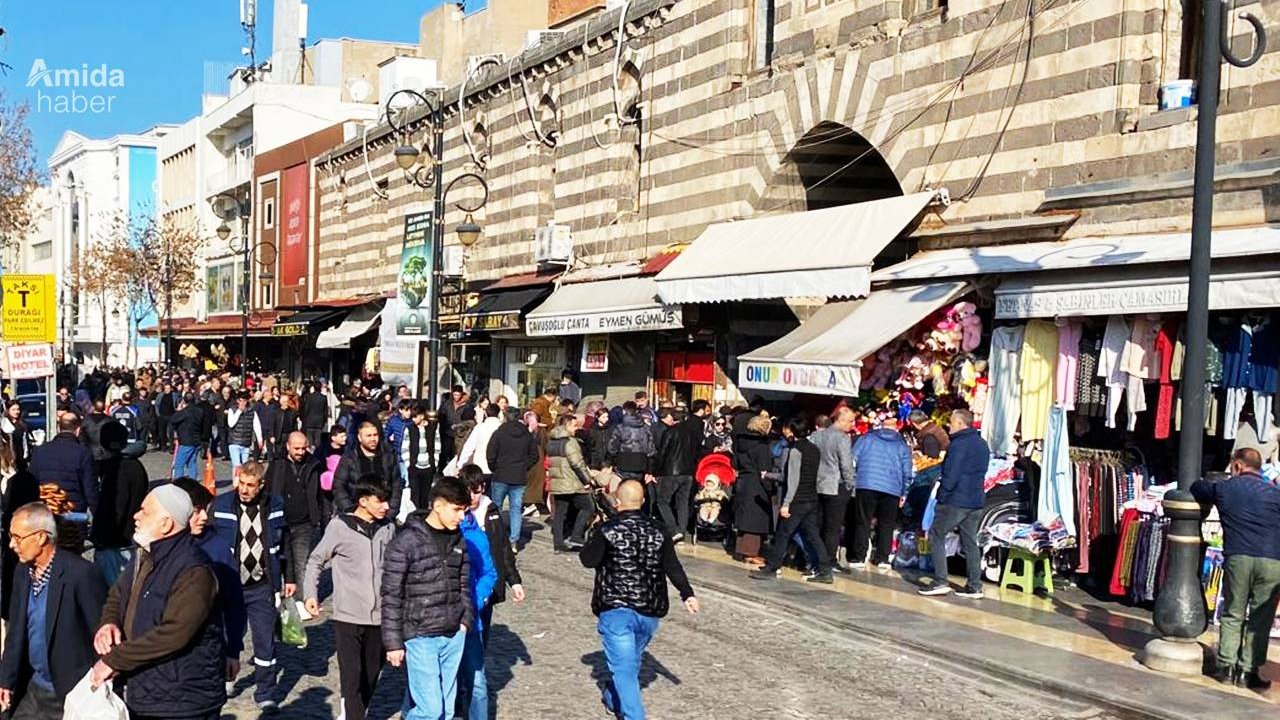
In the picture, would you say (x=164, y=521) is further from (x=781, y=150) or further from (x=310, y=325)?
(x=310, y=325)

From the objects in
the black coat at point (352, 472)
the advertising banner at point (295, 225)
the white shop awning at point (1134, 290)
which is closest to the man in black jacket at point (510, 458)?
the black coat at point (352, 472)

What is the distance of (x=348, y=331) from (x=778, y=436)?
82.4 ft

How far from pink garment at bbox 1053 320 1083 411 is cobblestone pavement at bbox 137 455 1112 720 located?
414 centimetres

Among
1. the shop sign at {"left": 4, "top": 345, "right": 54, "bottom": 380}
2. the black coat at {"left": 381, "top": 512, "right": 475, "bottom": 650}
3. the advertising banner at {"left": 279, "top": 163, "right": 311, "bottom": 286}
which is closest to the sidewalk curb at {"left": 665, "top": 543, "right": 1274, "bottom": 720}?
the black coat at {"left": 381, "top": 512, "right": 475, "bottom": 650}

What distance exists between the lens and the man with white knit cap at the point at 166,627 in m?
5.82

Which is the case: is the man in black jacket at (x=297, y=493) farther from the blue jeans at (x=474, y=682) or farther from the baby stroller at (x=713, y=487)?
the baby stroller at (x=713, y=487)

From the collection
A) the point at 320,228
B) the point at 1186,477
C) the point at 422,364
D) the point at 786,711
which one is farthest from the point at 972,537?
the point at 320,228

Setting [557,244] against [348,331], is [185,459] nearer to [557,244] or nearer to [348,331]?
[557,244]

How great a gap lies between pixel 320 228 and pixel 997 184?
112 ft

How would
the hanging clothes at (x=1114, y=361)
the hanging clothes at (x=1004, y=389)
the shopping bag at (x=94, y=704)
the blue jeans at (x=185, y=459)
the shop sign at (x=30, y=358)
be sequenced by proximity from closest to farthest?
the shopping bag at (x=94, y=704) < the hanging clothes at (x=1114, y=361) < the shop sign at (x=30, y=358) < the hanging clothes at (x=1004, y=389) < the blue jeans at (x=185, y=459)

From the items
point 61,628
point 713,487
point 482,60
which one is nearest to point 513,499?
point 713,487

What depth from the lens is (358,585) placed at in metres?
7.88

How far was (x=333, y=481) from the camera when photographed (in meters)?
11.5

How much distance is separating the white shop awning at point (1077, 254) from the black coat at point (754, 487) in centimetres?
283
